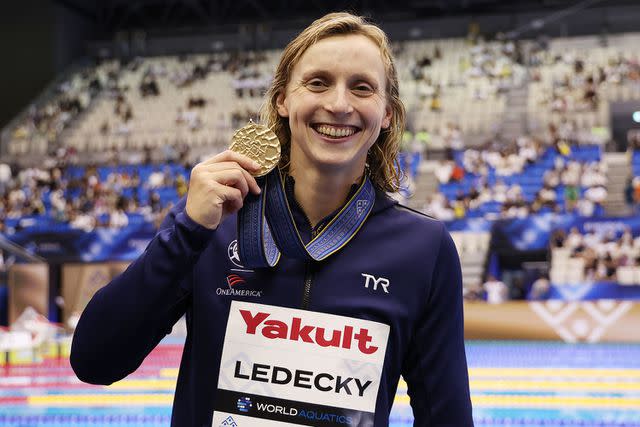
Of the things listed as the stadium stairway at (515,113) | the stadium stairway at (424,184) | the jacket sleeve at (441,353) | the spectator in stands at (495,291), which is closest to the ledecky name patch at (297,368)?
the jacket sleeve at (441,353)

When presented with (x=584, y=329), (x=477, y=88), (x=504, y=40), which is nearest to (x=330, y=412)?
(x=584, y=329)

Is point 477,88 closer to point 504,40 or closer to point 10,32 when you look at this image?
point 504,40

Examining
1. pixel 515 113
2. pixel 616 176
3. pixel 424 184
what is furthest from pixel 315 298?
pixel 515 113

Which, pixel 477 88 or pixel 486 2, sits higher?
pixel 486 2

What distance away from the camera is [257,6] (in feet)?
94.5

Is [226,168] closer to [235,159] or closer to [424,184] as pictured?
[235,159]

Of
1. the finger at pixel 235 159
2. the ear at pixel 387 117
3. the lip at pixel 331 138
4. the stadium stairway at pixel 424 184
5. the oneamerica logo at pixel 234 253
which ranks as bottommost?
the stadium stairway at pixel 424 184

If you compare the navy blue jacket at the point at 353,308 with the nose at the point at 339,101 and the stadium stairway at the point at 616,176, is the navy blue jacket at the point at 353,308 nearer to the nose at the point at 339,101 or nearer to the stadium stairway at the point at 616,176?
the nose at the point at 339,101

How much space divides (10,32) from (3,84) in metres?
1.92

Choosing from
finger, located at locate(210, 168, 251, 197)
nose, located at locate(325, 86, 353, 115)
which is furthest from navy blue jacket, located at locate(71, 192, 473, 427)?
nose, located at locate(325, 86, 353, 115)

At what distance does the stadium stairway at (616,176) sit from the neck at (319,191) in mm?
14172

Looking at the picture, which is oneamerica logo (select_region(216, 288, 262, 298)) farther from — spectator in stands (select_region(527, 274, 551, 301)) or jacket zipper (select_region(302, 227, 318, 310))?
spectator in stands (select_region(527, 274, 551, 301))

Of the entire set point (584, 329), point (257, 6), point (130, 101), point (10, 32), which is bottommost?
point (584, 329)

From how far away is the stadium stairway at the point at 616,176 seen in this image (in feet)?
51.3
